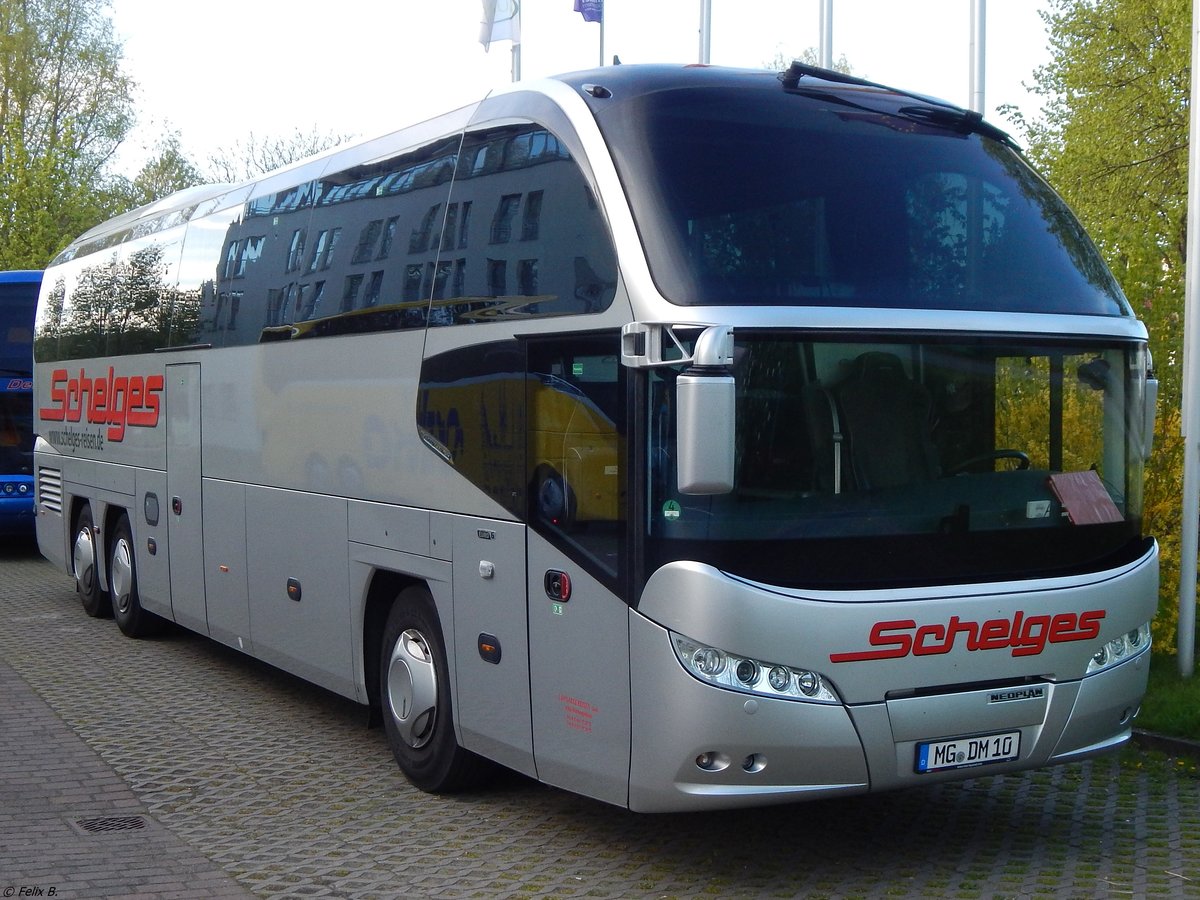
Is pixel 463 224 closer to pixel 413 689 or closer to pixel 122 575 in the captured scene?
pixel 413 689

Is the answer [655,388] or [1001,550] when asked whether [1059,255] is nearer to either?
[1001,550]

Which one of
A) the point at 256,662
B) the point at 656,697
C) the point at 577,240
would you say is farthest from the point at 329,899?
the point at 256,662

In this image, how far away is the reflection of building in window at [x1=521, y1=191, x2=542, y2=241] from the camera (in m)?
6.52

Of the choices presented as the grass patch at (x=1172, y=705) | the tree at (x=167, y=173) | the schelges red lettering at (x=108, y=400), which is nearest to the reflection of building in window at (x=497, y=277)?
the grass patch at (x=1172, y=705)


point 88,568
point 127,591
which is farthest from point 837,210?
point 88,568

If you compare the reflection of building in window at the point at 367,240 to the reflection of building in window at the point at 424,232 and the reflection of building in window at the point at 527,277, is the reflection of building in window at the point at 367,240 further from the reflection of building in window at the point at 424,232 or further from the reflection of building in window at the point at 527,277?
the reflection of building in window at the point at 527,277

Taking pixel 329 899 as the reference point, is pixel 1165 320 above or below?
above

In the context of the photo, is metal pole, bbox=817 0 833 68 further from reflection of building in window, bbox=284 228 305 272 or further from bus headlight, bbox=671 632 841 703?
bus headlight, bbox=671 632 841 703

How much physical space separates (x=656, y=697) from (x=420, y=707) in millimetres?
2236

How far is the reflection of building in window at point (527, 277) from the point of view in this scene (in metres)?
6.45

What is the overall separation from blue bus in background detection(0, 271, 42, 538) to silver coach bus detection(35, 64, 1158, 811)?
13.1m

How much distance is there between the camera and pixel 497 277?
22.2 feet

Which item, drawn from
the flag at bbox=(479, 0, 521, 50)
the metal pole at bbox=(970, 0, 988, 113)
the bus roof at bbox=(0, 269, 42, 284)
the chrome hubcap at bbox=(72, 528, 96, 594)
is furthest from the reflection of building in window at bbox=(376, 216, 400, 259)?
the flag at bbox=(479, 0, 521, 50)

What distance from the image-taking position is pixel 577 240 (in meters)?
6.16
